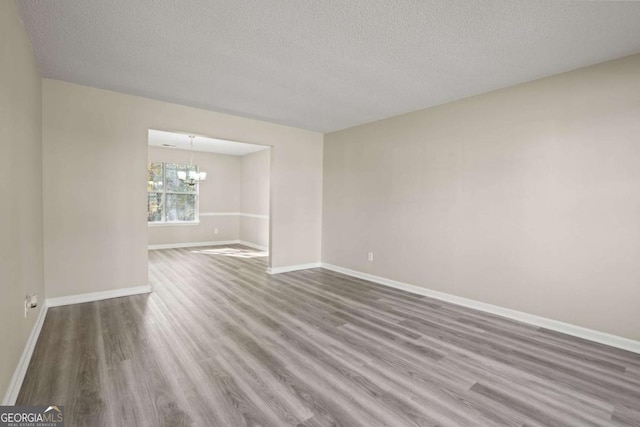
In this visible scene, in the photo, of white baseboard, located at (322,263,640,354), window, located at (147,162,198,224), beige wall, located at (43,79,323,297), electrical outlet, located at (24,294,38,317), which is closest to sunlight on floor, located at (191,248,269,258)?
window, located at (147,162,198,224)

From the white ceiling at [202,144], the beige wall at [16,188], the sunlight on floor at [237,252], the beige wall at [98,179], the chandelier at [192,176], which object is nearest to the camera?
the beige wall at [16,188]

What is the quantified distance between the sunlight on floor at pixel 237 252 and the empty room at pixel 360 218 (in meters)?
2.00

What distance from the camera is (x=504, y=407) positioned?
6.03 ft

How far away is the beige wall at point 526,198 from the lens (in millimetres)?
2637

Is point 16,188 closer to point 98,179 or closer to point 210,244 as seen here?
point 98,179

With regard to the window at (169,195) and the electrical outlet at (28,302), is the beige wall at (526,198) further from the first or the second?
the window at (169,195)

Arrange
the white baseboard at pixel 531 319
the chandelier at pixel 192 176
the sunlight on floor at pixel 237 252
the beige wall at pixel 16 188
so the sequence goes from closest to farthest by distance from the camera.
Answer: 1. the beige wall at pixel 16 188
2. the white baseboard at pixel 531 319
3. the sunlight on floor at pixel 237 252
4. the chandelier at pixel 192 176

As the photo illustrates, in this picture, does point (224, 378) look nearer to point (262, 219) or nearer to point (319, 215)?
point (319, 215)

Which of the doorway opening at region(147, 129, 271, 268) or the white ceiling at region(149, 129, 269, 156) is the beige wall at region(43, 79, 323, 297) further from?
the doorway opening at region(147, 129, 271, 268)

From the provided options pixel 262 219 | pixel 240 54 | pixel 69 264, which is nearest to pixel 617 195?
pixel 240 54

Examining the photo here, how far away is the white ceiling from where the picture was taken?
20.2 feet

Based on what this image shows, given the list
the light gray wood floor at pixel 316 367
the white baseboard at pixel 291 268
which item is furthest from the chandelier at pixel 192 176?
the light gray wood floor at pixel 316 367

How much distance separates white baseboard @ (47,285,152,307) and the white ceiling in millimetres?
3232

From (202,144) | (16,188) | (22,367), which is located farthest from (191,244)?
(16,188)
